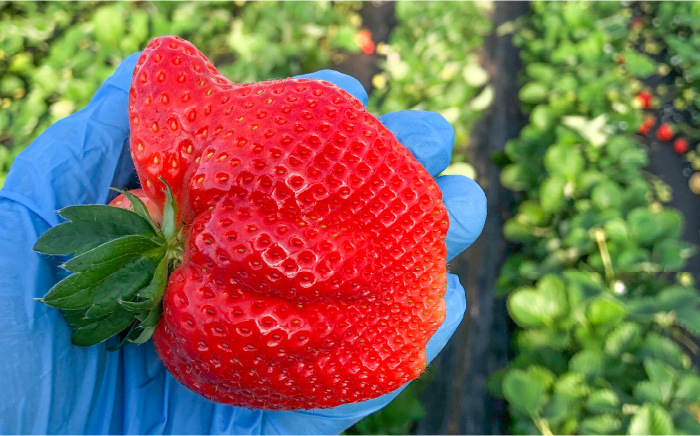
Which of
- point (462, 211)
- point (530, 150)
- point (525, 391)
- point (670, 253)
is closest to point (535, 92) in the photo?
point (530, 150)

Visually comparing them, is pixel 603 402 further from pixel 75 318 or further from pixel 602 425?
pixel 75 318

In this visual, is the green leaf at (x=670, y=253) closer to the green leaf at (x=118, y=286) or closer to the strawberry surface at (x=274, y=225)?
the strawberry surface at (x=274, y=225)

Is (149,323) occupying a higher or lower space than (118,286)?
lower

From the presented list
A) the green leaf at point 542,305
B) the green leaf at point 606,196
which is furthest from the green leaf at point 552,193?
the green leaf at point 542,305

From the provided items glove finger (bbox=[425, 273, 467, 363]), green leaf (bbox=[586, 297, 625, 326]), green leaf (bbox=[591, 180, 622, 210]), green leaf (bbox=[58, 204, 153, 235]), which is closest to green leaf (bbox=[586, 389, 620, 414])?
green leaf (bbox=[586, 297, 625, 326])

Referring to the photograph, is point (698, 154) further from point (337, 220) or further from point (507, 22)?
point (337, 220)

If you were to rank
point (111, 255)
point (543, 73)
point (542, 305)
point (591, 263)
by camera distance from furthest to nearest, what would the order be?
point (543, 73) < point (591, 263) < point (542, 305) < point (111, 255)
